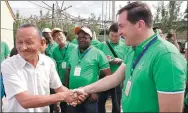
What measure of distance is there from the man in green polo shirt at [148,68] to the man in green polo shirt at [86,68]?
2.14 meters

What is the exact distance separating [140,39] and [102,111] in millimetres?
3484

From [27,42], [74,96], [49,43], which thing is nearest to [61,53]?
[49,43]

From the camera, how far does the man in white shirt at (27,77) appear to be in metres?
2.34

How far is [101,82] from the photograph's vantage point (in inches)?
119

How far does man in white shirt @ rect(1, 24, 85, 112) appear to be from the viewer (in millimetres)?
2344

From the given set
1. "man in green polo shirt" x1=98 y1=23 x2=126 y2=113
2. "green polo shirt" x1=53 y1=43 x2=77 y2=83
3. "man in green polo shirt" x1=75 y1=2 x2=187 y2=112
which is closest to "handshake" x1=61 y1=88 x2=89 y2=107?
"man in green polo shirt" x1=75 y1=2 x2=187 y2=112

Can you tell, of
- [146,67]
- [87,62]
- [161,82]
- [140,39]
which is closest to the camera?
[161,82]

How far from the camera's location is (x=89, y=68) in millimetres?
4535

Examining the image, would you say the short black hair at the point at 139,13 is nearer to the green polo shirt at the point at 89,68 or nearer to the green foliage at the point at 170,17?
the green polo shirt at the point at 89,68

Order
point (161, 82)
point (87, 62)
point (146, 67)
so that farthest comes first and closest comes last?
point (87, 62) < point (146, 67) < point (161, 82)

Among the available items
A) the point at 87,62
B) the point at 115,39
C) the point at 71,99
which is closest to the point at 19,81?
the point at 71,99

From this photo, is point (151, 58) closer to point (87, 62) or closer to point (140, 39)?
point (140, 39)

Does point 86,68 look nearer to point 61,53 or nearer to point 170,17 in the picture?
point 61,53

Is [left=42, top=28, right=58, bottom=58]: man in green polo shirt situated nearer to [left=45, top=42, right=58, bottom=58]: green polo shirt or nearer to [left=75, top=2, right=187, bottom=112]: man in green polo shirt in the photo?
[left=45, top=42, right=58, bottom=58]: green polo shirt
